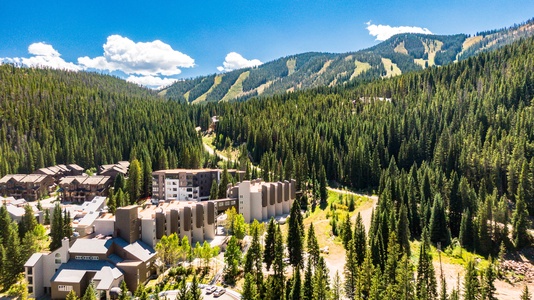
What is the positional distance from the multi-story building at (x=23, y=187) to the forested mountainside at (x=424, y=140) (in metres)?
67.2

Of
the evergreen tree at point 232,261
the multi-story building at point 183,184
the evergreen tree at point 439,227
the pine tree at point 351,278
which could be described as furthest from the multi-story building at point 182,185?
the evergreen tree at point 439,227

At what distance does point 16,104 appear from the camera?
153 meters

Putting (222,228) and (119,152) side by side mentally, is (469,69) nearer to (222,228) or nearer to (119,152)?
(222,228)

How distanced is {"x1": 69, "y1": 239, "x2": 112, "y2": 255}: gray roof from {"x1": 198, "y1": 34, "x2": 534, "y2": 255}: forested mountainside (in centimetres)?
4339

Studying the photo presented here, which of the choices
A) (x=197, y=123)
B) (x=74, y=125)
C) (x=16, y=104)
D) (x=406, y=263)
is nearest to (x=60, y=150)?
(x=74, y=125)

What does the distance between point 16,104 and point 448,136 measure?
171 m

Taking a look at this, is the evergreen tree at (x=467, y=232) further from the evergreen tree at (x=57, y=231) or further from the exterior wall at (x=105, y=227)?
the evergreen tree at (x=57, y=231)

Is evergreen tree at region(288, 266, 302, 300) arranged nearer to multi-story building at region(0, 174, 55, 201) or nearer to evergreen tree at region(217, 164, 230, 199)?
evergreen tree at region(217, 164, 230, 199)

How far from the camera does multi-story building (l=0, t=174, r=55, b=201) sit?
105 m

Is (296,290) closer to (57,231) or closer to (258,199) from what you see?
(258,199)

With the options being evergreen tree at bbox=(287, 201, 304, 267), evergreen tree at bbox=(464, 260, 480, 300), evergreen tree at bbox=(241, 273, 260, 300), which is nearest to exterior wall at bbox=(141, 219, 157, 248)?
evergreen tree at bbox=(241, 273, 260, 300)

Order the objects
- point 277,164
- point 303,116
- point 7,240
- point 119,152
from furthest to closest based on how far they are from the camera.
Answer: point 303,116
point 119,152
point 277,164
point 7,240

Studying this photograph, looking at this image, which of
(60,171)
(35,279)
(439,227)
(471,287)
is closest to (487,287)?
(471,287)

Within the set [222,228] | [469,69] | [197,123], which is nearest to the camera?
[222,228]
